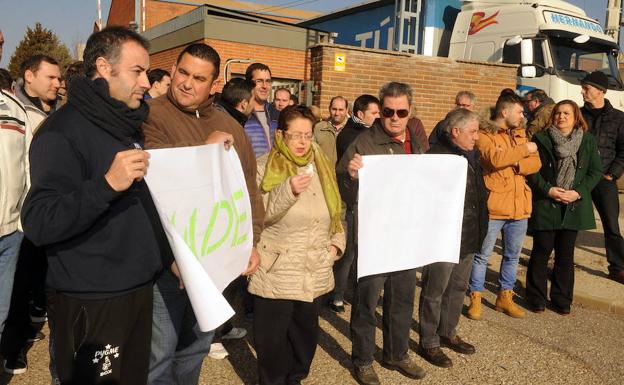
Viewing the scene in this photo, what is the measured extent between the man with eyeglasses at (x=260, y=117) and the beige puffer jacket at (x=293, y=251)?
1594 mm

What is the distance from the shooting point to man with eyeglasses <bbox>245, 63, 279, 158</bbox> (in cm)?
473

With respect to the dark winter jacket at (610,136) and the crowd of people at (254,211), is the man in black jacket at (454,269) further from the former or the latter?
the dark winter jacket at (610,136)

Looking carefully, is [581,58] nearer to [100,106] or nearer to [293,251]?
[293,251]

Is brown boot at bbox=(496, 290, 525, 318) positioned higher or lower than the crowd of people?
lower

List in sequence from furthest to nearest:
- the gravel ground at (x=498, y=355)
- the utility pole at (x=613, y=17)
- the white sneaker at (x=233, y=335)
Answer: the utility pole at (x=613, y=17) < the white sneaker at (x=233, y=335) < the gravel ground at (x=498, y=355)

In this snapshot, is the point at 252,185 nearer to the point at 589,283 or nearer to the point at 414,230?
the point at 414,230

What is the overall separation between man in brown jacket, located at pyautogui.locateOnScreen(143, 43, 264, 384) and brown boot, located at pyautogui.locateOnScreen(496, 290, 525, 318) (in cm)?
341

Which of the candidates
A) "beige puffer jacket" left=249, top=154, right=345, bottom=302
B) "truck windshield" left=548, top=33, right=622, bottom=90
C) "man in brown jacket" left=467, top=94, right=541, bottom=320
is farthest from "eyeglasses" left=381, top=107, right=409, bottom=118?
"truck windshield" left=548, top=33, right=622, bottom=90

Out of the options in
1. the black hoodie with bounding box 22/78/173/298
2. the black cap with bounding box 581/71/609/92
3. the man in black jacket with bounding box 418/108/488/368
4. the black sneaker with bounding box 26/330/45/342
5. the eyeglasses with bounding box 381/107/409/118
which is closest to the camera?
the black hoodie with bounding box 22/78/173/298

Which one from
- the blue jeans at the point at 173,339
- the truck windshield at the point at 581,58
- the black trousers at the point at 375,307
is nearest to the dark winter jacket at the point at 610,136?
the black trousers at the point at 375,307

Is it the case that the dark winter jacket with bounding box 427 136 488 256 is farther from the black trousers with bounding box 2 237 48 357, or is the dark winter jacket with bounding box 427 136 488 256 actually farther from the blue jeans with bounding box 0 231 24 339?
the black trousers with bounding box 2 237 48 357

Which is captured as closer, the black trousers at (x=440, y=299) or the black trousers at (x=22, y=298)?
the black trousers at (x=22, y=298)

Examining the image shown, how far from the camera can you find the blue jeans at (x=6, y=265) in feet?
9.78

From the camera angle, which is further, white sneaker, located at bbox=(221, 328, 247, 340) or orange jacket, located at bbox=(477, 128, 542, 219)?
orange jacket, located at bbox=(477, 128, 542, 219)
